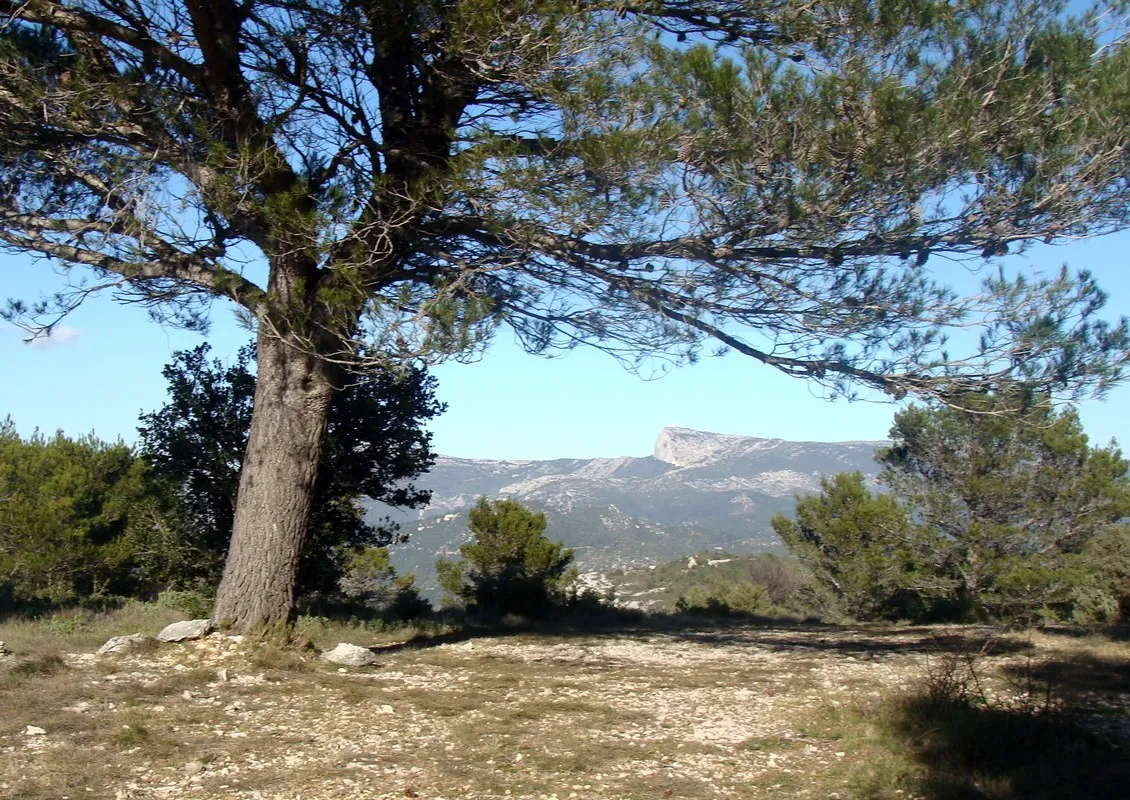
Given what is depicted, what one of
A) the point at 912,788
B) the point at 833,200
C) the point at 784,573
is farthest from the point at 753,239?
the point at 784,573

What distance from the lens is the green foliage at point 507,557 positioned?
14.9 m

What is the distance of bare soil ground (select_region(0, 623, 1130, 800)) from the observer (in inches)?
145

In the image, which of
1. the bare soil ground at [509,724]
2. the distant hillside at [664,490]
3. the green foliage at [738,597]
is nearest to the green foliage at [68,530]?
the bare soil ground at [509,724]

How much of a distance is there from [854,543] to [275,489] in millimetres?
15371

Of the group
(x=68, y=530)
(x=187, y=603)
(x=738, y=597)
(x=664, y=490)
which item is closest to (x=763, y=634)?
(x=187, y=603)

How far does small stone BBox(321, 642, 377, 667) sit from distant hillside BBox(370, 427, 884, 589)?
42386 mm

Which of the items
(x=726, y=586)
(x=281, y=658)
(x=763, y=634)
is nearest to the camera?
(x=281, y=658)

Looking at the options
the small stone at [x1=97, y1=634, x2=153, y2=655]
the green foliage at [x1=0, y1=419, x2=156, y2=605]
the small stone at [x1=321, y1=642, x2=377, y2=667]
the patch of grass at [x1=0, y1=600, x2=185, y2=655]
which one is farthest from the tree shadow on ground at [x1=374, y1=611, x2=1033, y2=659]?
the green foliage at [x1=0, y1=419, x2=156, y2=605]

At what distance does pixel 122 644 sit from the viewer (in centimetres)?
629

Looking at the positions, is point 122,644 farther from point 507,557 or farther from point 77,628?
point 507,557

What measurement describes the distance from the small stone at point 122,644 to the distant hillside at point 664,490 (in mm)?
42218

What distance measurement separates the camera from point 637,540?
70875 mm

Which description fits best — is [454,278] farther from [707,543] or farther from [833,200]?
[707,543]

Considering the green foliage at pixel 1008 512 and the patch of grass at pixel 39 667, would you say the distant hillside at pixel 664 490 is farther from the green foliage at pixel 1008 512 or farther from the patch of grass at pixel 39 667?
the patch of grass at pixel 39 667
